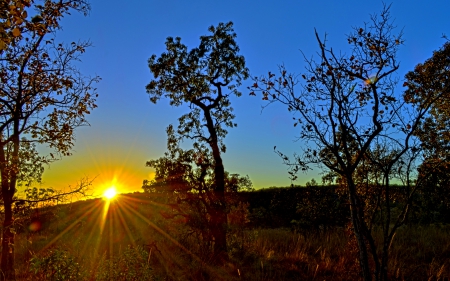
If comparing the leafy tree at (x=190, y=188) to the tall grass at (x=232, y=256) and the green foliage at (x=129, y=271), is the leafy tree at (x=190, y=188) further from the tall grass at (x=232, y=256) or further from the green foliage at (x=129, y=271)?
the green foliage at (x=129, y=271)

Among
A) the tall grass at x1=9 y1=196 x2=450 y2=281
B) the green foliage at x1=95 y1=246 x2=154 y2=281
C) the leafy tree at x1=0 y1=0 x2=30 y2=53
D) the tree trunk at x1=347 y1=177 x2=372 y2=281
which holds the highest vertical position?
the leafy tree at x1=0 y1=0 x2=30 y2=53

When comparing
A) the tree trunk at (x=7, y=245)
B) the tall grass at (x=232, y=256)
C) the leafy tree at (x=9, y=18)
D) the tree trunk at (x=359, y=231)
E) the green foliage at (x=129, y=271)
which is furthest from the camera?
the tree trunk at (x=7, y=245)

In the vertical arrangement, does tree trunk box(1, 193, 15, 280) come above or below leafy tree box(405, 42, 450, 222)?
below

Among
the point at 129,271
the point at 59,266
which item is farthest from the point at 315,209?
the point at 59,266

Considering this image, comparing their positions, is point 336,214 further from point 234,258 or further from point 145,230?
point 145,230

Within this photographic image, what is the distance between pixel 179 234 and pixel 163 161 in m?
3.36

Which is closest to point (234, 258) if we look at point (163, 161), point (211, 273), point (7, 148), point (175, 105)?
point (211, 273)

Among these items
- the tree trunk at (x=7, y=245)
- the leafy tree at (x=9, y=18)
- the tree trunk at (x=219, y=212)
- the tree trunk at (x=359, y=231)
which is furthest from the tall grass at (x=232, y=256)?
the leafy tree at (x=9, y=18)

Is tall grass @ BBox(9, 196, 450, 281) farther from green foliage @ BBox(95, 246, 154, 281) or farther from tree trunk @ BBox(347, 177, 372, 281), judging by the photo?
tree trunk @ BBox(347, 177, 372, 281)

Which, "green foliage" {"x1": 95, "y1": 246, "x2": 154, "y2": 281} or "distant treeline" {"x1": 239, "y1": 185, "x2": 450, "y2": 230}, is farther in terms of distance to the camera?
"distant treeline" {"x1": 239, "y1": 185, "x2": 450, "y2": 230}

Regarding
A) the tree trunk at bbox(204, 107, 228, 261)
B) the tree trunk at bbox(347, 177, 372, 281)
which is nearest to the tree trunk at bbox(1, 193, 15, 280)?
the tree trunk at bbox(204, 107, 228, 261)

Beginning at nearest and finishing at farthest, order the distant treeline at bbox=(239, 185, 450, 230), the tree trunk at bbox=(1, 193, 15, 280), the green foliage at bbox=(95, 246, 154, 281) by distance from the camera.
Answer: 1. the green foliage at bbox=(95, 246, 154, 281)
2. the tree trunk at bbox=(1, 193, 15, 280)
3. the distant treeline at bbox=(239, 185, 450, 230)

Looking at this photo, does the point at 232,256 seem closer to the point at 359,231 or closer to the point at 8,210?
the point at 359,231

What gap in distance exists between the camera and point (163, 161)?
1187 centimetres
